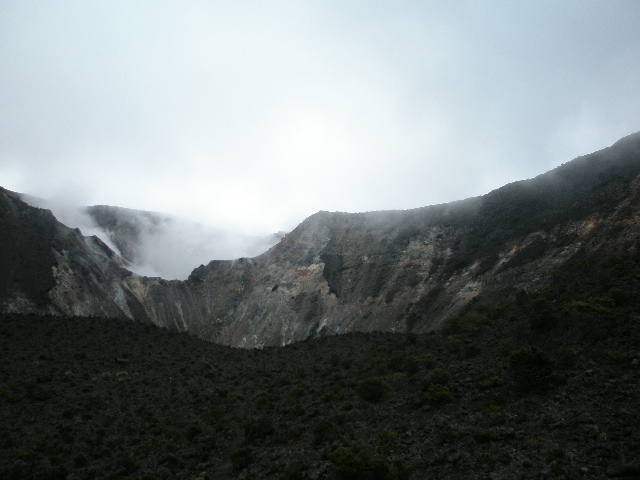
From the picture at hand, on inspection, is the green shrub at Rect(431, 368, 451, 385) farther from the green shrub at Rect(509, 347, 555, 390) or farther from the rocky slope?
the rocky slope

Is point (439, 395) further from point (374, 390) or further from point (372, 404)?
point (374, 390)

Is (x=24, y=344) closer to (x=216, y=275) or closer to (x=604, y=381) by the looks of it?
(x=604, y=381)

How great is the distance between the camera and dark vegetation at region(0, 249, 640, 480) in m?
11.7

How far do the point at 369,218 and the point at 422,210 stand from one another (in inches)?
407

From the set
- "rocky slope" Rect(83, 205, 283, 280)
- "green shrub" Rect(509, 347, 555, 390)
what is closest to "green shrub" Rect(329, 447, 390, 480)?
"green shrub" Rect(509, 347, 555, 390)

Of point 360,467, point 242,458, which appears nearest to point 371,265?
point 242,458

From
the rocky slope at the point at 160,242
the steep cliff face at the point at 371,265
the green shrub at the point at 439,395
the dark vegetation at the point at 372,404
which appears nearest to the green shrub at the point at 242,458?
the dark vegetation at the point at 372,404

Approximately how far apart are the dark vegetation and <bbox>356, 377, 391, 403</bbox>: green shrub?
76mm

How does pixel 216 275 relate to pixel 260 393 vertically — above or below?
above

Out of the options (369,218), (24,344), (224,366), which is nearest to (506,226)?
(369,218)

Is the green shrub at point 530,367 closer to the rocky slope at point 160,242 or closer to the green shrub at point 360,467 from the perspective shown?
the green shrub at point 360,467

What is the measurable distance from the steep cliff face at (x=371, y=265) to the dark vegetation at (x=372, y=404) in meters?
7.42

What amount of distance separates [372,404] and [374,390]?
101cm

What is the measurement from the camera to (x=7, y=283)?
49.5m
